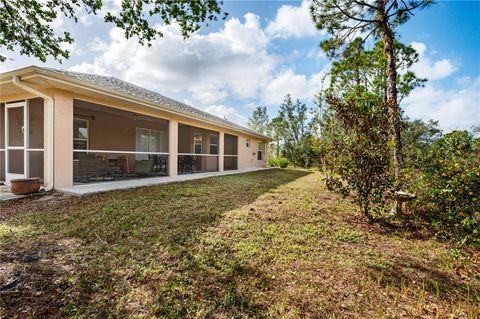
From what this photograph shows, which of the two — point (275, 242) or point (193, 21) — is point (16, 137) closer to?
point (193, 21)

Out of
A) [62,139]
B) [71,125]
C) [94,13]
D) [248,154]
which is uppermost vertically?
[94,13]

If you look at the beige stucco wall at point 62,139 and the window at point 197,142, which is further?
the window at point 197,142

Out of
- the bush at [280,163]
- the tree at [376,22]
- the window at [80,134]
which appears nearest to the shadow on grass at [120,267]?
the tree at [376,22]

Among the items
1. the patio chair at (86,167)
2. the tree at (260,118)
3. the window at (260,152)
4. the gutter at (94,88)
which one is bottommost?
the patio chair at (86,167)

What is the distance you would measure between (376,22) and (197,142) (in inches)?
431

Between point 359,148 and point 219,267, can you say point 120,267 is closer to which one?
point 219,267

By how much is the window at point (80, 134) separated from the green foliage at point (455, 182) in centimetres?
1127

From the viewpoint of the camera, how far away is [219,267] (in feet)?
8.79

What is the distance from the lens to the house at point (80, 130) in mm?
5902

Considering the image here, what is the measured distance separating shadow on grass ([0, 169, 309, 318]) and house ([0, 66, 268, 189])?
2335 millimetres

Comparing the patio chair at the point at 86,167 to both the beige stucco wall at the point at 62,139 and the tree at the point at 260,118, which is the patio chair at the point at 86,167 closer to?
the beige stucco wall at the point at 62,139

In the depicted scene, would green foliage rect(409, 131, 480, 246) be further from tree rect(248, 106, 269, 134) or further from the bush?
tree rect(248, 106, 269, 134)

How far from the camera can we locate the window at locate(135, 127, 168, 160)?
1185cm

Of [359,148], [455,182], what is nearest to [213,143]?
[359,148]
